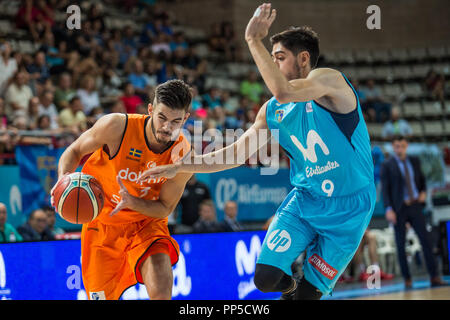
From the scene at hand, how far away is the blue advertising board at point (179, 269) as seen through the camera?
18.0ft

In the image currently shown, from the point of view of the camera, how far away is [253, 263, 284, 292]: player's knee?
3.90 meters

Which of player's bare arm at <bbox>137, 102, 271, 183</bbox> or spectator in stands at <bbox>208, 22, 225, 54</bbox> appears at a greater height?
spectator in stands at <bbox>208, 22, 225, 54</bbox>

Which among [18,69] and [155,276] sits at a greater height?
[18,69]

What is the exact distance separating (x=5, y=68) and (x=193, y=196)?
3509 mm

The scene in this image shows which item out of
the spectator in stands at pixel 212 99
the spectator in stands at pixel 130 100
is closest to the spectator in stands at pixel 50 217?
the spectator in stands at pixel 130 100

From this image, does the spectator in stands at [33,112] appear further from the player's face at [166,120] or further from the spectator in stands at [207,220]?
the player's face at [166,120]

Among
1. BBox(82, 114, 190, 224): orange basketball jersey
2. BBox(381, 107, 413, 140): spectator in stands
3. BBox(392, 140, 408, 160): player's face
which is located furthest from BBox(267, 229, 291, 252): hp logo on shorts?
BBox(381, 107, 413, 140): spectator in stands

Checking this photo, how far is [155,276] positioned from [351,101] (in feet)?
5.45

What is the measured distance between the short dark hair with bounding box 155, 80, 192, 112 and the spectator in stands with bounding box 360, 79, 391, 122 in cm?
1267

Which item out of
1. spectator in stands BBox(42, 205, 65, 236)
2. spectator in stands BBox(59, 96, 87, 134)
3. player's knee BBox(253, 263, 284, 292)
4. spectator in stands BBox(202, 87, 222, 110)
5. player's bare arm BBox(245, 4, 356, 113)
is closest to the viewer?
player's bare arm BBox(245, 4, 356, 113)

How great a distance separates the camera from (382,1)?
19.8 metres

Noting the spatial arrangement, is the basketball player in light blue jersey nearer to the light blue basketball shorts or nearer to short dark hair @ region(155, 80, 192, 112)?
the light blue basketball shorts

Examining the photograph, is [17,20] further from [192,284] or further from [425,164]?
[425,164]
